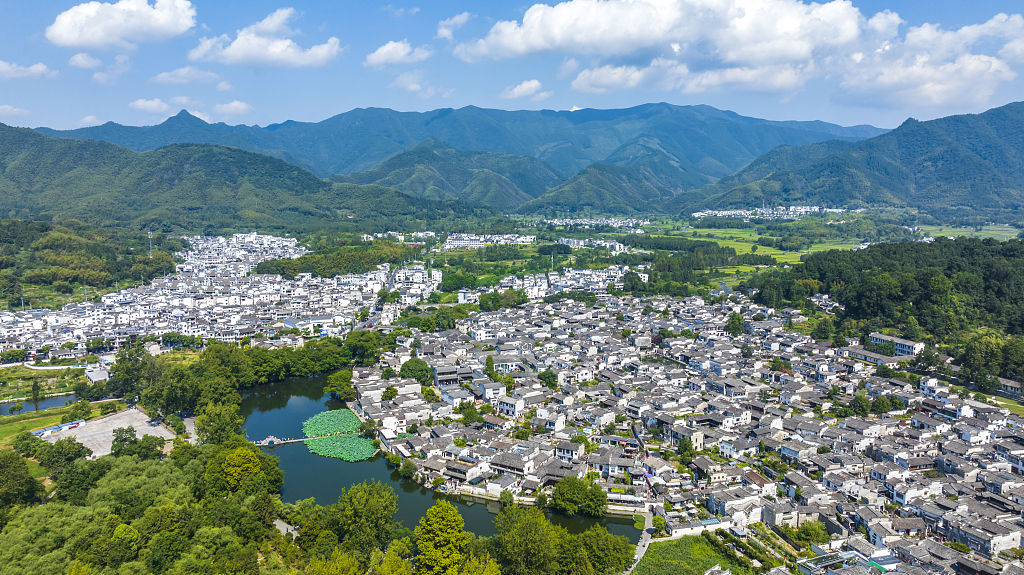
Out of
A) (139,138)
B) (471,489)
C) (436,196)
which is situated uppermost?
(139,138)

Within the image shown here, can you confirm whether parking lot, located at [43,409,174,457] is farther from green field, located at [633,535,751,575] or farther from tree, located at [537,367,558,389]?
green field, located at [633,535,751,575]

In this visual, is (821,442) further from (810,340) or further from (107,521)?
(107,521)

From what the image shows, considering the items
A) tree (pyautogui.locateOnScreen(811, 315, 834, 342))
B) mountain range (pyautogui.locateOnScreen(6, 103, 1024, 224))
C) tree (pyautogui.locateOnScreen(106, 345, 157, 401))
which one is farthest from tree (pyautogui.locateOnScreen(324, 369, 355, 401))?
mountain range (pyautogui.locateOnScreen(6, 103, 1024, 224))

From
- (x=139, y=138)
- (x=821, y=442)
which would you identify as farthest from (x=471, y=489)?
(x=139, y=138)

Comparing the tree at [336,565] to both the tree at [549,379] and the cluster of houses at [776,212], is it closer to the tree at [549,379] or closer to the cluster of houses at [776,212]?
the tree at [549,379]

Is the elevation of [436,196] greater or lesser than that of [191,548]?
greater

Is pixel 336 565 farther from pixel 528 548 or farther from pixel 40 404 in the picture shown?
pixel 40 404
